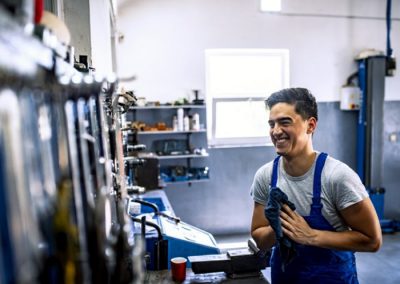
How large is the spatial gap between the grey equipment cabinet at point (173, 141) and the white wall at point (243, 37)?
226 mm

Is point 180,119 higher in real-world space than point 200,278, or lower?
higher

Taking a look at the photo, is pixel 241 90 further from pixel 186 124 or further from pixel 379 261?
pixel 379 261

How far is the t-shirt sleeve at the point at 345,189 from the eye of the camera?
1308 millimetres

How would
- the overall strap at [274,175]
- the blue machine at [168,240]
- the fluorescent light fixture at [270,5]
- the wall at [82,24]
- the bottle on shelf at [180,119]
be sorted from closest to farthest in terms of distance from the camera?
the overall strap at [274,175] → the blue machine at [168,240] → the wall at [82,24] → the bottle on shelf at [180,119] → the fluorescent light fixture at [270,5]

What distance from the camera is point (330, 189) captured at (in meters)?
1.37

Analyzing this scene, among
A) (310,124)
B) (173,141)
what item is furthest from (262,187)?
(173,141)

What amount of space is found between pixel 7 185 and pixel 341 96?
4.67m

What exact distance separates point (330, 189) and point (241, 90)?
3216 mm

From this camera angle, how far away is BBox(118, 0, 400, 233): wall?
4148 millimetres

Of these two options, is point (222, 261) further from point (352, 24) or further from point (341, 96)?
point (352, 24)

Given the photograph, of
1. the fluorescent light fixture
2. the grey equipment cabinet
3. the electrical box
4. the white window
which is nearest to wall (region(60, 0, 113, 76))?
the grey equipment cabinet

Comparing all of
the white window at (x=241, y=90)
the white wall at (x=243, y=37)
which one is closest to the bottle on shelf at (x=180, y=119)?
the white wall at (x=243, y=37)

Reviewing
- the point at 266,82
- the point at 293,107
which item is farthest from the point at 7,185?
the point at 266,82

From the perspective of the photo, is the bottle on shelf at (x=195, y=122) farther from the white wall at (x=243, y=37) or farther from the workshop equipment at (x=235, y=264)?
the workshop equipment at (x=235, y=264)
